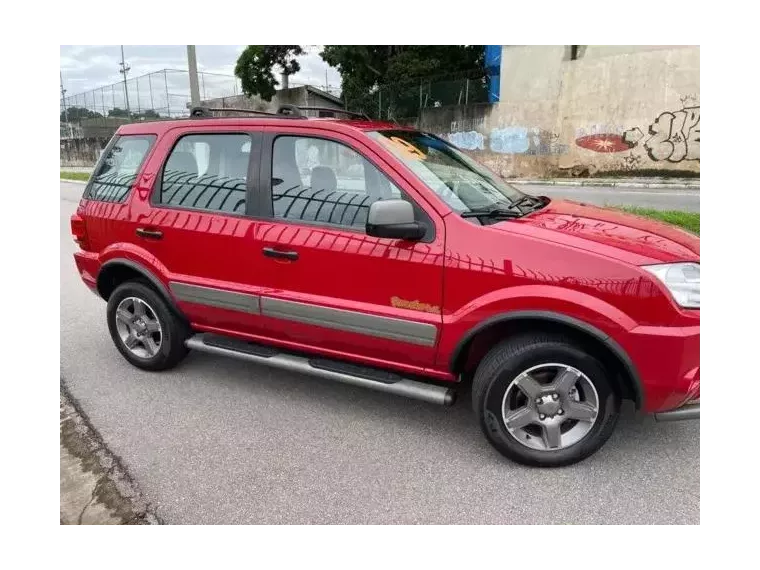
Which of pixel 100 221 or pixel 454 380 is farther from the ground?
pixel 100 221

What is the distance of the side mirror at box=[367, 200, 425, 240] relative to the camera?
9.32ft

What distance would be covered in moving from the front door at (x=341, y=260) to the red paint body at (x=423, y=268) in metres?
0.01

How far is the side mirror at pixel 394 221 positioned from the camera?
2842mm

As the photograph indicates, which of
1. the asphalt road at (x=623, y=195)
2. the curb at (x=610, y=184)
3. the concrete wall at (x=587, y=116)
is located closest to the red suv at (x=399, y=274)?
the asphalt road at (x=623, y=195)

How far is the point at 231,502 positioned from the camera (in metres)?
2.76

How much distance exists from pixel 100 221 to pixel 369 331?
2472 mm

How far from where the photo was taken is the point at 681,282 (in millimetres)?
2596

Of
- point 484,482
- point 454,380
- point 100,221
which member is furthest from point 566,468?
point 100,221

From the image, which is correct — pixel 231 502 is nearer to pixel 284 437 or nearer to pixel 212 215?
pixel 284 437

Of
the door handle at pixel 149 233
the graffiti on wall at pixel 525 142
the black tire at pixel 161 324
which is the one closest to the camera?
the door handle at pixel 149 233

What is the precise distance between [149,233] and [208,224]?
57cm

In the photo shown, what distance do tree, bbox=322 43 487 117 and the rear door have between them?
18363mm

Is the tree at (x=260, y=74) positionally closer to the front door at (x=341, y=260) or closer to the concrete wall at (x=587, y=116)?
the concrete wall at (x=587, y=116)

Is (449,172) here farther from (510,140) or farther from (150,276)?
(510,140)
